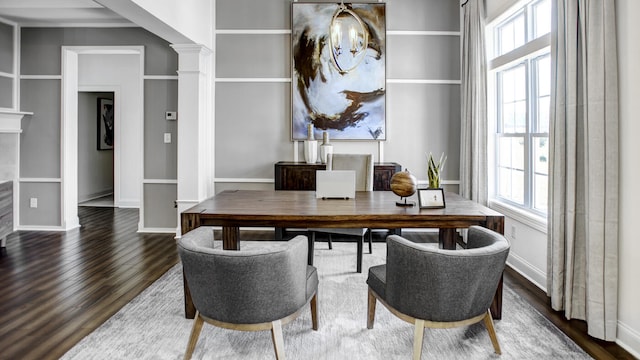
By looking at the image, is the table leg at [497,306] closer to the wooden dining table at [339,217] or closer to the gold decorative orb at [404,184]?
the wooden dining table at [339,217]

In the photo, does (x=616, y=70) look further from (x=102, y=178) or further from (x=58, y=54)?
(x=102, y=178)

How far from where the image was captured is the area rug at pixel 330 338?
7.16 ft

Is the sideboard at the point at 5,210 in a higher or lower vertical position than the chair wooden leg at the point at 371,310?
higher

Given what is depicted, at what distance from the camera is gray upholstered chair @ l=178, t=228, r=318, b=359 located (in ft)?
6.00

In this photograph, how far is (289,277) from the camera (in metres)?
1.94

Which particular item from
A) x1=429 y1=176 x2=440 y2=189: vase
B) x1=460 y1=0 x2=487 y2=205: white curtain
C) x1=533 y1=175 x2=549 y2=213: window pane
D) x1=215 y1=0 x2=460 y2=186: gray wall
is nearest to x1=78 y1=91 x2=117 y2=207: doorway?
x1=215 y1=0 x2=460 y2=186: gray wall

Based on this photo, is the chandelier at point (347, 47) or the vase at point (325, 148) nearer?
the vase at point (325, 148)

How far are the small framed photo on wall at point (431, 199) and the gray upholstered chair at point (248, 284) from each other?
0.96m

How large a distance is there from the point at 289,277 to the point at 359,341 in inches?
27.0

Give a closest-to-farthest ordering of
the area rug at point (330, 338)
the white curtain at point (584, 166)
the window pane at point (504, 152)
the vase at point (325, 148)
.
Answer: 1. the area rug at point (330, 338)
2. the white curtain at point (584, 166)
3. the window pane at point (504, 152)
4. the vase at point (325, 148)

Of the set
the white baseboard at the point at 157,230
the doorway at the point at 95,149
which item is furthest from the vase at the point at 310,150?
the doorway at the point at 95,149

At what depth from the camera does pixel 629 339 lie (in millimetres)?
2256

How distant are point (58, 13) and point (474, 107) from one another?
469 centimetres

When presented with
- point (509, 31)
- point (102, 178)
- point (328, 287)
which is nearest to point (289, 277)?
point (328, 287)
